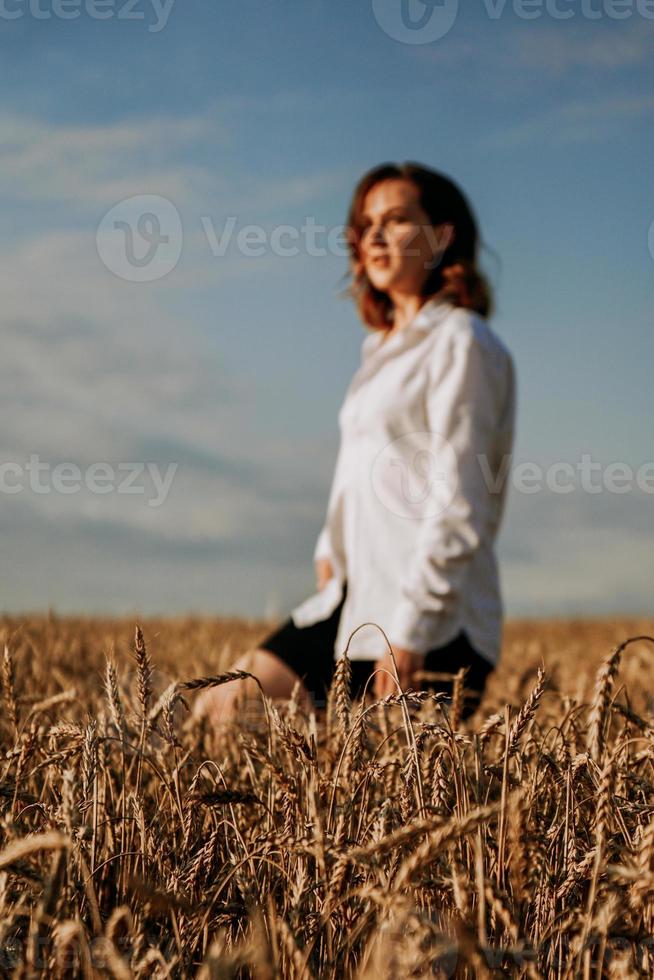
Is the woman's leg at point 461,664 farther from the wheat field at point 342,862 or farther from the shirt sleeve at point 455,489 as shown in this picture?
the wheat field at point 342,862

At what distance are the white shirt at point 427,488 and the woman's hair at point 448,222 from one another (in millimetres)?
89

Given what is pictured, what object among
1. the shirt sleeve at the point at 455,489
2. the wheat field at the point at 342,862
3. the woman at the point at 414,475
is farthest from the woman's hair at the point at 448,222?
the wheat field at the point at 342,862

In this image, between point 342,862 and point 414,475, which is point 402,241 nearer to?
point 414,475

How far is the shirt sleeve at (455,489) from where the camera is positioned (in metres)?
2.99

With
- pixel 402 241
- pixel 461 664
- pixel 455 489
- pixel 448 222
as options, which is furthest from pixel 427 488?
pixel 448 222

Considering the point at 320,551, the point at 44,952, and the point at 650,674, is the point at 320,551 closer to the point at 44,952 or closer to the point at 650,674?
the point at 650,674

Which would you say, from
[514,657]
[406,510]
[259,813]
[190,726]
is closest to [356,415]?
[406,510]

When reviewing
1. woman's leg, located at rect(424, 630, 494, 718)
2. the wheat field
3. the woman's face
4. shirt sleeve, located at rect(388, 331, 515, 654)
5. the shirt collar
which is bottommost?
the wheat field

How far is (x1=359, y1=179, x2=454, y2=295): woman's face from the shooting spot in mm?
3518

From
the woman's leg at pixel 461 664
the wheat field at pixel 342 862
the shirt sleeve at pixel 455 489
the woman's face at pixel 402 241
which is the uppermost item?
the woman's face at pixel 402 241

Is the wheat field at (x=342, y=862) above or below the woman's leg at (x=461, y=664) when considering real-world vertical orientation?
below

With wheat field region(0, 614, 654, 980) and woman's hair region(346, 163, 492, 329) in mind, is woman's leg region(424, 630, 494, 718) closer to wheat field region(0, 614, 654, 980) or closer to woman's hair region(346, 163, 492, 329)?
wheat field region(0, 614, 654, 980)

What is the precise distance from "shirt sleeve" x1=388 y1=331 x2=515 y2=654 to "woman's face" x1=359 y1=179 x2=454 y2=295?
1.34ft

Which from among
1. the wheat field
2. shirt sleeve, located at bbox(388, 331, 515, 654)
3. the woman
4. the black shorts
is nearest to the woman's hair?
the woman
